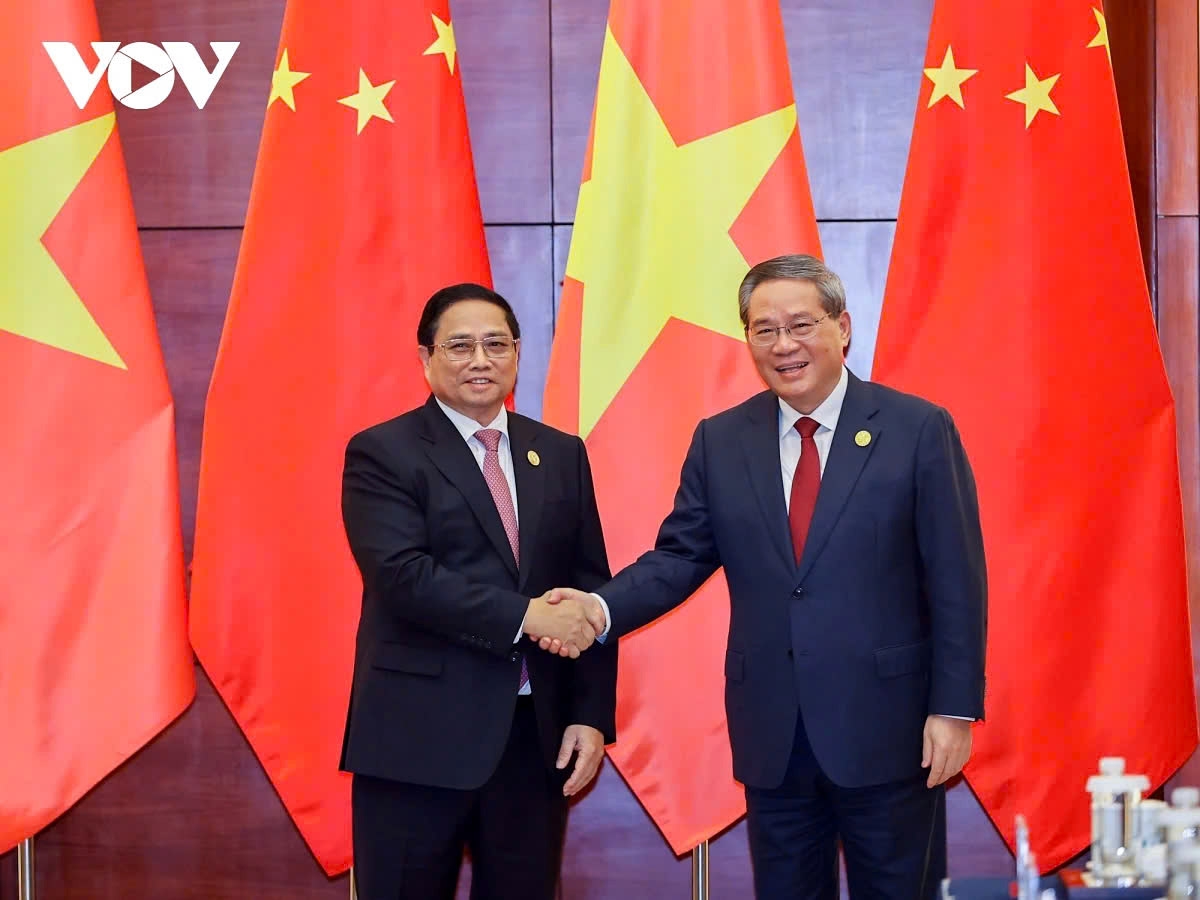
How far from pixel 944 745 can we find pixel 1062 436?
0.97m

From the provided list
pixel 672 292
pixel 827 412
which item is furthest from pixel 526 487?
pixel 672 292

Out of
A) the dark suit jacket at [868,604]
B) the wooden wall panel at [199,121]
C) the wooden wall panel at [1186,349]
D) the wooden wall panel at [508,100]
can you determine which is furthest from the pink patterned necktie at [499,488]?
the wooden wall panel at [1186,349]

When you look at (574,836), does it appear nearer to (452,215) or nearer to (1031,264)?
(452,215)

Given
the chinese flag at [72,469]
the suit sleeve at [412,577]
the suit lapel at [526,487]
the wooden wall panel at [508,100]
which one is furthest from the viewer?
the wooden wall panel at [508,100]

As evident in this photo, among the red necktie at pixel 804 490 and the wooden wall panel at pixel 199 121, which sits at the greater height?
the wooden wall panel at pixel 199 121

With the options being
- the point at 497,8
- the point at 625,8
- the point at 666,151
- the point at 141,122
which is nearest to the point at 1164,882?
the point at 666,151

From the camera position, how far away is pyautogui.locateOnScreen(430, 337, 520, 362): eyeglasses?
2.36 meters

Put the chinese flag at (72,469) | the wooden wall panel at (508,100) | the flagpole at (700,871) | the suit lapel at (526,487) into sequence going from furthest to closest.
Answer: the wooden wall panel at (508,100), the flagpole at (700,871), the chinese flag at (72,469), the suit lapel at (526,487)

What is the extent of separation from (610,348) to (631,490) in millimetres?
325

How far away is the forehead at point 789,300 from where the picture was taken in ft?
7.24

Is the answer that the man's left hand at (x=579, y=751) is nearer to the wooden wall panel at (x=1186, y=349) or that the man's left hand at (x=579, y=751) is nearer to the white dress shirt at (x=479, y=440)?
the white dress shirt at (x=479, y=440)

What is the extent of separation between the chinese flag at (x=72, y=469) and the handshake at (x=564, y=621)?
104 cm

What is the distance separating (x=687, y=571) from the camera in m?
2.40

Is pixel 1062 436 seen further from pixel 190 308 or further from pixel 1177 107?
pixel 190 308
